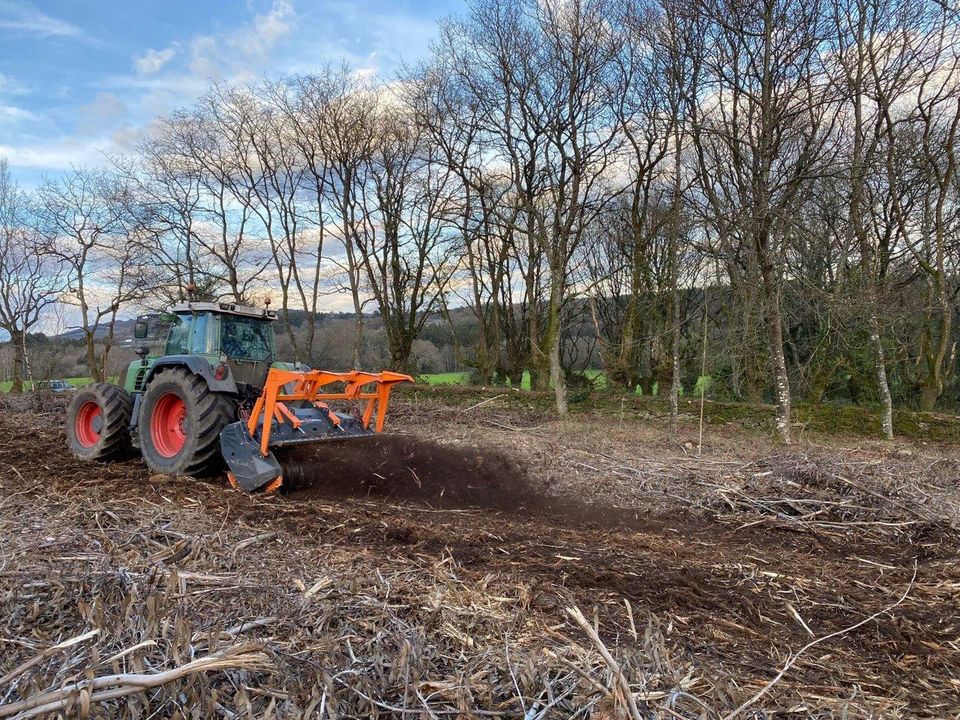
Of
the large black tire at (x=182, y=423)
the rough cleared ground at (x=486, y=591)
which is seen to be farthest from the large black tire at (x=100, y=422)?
the large black tire at (x=182, y=423)

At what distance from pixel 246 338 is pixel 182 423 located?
4.31ft

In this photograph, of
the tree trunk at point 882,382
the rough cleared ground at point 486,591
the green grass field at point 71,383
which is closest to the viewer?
the rough cleared ground at point 486,591

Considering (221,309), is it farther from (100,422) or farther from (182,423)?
(100,422)

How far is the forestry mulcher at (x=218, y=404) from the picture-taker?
6676mm

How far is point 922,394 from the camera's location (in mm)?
17516

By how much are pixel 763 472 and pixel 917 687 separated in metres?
4.38

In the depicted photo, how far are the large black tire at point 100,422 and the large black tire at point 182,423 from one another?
62 centimetres

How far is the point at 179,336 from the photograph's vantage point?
27.1 ft

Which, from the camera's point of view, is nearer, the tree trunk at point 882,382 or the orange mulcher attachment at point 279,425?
the orange mulcher attachment at point 279,425

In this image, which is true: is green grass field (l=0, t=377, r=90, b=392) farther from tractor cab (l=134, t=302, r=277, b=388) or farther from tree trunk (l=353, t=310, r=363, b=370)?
tractor cab (l=134, t=302, r=277, b=388)

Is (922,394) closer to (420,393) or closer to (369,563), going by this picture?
(420,393)

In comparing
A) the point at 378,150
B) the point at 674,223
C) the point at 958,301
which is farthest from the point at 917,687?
the point at 378,150

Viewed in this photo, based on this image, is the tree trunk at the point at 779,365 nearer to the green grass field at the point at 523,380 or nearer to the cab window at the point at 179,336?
the cab window at the point at 179,336

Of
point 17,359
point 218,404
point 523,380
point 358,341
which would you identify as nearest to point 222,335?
point 218,404
